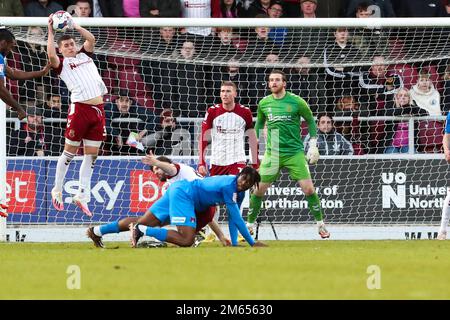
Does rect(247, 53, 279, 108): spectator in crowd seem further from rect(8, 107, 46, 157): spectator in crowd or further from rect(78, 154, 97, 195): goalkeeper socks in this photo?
rect(78, 154, 97, 195): goalkeeper socks

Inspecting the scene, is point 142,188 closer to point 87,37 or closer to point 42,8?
point 87,37

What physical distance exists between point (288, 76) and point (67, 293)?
462 inches

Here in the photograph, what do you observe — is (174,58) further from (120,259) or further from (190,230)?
(120,259)

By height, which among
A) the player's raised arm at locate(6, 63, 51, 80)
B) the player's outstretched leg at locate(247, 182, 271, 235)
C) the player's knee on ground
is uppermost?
the player's raised arm at locate(6, 63, 51, 80)

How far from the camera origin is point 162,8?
841 inches

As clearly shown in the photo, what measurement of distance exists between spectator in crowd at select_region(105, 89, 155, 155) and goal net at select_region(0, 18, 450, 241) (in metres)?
0.02

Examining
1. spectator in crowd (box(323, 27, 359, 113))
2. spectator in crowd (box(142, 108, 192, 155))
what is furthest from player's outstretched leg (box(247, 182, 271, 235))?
spectator in crowd (box(323, 27, 359, 113))

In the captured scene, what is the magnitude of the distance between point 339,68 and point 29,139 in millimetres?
5425

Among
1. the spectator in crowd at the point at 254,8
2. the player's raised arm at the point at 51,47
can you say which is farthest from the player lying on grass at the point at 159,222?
the spectator in crowd at the point at 254,8

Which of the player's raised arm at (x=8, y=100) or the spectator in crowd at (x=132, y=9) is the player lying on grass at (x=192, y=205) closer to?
the player's raised arm at (x=8, y=100)

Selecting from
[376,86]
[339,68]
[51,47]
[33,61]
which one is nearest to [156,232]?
[51,47]

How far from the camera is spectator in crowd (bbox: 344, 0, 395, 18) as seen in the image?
21.8 metres

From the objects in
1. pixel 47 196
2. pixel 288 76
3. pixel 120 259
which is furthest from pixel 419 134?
pixel 120 259

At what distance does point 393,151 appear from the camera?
20188 mm
